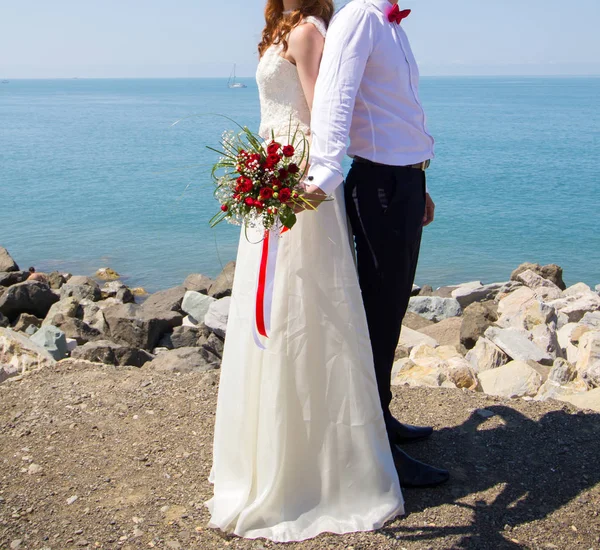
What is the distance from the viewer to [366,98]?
3.23 m

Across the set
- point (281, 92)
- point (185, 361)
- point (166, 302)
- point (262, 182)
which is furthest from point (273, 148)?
point (166, 302)

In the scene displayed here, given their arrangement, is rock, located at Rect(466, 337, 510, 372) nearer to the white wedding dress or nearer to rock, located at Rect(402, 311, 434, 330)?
rock, located at Rect(402, 311, 434, 330)

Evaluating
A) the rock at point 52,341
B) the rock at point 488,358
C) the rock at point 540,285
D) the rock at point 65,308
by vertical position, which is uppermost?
the rock at point 488,358

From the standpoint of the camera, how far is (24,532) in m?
3.50

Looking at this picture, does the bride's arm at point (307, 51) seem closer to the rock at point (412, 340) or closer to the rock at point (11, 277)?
the rock at point (412, 340)

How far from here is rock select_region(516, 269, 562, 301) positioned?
11.6 meters

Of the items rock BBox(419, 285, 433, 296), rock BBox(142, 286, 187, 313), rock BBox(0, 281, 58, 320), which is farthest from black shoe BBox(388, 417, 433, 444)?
rock BBox(419, 285, 433, 296)

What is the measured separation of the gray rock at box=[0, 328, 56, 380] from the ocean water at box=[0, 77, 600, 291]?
5.77 feet

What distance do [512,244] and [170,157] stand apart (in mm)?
20661

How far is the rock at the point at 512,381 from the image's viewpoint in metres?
5.82

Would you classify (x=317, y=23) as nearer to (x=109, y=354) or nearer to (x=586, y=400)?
(x=586, y=400)

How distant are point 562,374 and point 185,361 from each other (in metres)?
3.42

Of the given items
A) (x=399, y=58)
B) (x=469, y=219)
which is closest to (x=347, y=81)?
(x=399, y=58)

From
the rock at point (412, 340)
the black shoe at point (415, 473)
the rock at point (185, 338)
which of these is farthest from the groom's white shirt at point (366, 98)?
the rock at point (185, 338)
